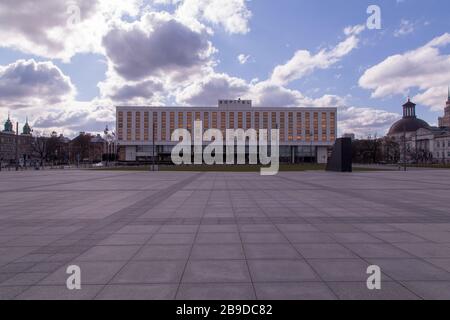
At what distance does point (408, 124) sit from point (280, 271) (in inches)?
6939

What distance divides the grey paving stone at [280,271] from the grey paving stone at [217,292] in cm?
42

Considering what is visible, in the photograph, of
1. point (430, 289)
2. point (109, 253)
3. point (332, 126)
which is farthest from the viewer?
point (332, 126)

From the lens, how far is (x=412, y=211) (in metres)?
11.4

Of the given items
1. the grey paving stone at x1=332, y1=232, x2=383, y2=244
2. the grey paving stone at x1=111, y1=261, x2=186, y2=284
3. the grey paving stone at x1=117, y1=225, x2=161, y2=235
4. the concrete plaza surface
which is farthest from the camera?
the grey paving stone at x1=117, y1=225, x2=161, y2=235

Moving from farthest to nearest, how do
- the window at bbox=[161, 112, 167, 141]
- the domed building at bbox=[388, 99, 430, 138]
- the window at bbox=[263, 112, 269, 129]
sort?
1. the domed building at bbox=[388, 99, 430, 138]
2. the window at bbox=[263, 112, 269, 129]
3. the window at bbox=[161, 112, 167, 141]

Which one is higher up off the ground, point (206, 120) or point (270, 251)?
point (206, 120)

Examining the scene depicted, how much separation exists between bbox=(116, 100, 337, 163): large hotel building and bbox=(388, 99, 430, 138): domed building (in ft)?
194

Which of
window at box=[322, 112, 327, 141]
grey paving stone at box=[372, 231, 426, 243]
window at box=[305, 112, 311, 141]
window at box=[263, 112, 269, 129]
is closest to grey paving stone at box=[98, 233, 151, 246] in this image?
grey paving stone at box=[372, 231, 426, 243]

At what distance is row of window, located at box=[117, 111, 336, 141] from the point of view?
11331cm

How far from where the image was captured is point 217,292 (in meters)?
4.63

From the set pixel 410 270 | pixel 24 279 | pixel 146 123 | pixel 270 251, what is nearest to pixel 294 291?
pixel 270 251

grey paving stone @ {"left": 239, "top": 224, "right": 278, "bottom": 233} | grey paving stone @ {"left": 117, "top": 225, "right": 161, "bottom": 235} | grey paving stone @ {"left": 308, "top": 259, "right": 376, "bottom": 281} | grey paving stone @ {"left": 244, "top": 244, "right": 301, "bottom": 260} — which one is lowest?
grey paving stone @ {"left": 117, "top": 225, "right": 161, "bottom": 235}

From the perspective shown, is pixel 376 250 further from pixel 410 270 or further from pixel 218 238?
pixel 218 238

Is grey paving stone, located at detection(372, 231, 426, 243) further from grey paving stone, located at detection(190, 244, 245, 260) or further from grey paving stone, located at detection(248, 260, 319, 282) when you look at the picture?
grey paving stone, located at detection(190, 244, 245, 260)
